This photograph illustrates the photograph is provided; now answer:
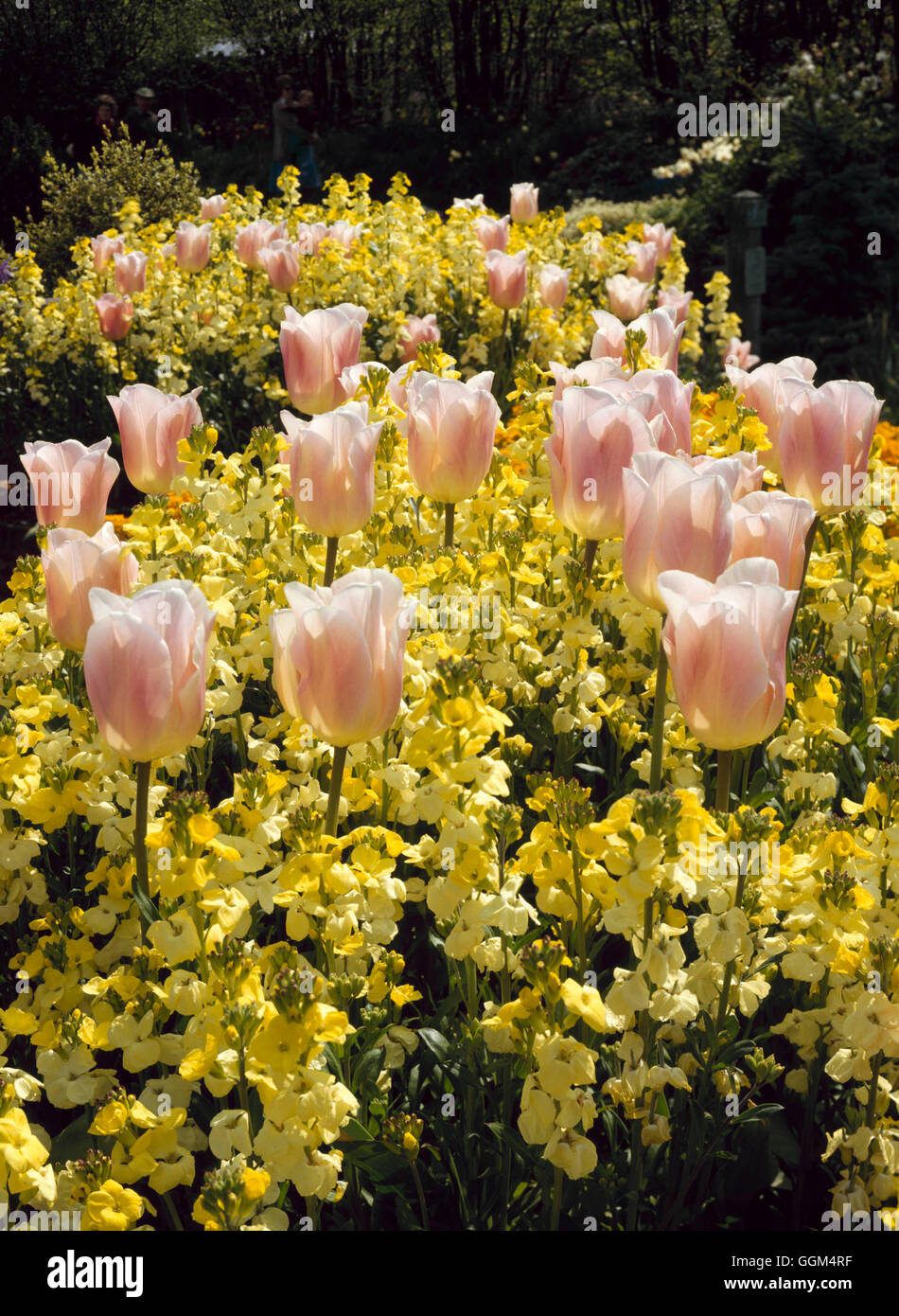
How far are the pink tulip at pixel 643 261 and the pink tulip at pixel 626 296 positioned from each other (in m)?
0.59

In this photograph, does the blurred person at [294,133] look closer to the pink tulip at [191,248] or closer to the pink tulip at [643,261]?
the pink tulip at [191,248]

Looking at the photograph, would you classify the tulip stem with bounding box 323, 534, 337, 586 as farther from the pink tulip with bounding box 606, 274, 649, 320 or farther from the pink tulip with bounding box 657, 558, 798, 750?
the pink tulip with bounding box 606, 274, 649, 320

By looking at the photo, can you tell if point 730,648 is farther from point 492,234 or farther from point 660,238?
point 660,238

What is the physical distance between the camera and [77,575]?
1.91 metres

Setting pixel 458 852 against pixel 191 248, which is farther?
pixel 191 248

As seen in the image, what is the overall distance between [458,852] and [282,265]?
3.82 m

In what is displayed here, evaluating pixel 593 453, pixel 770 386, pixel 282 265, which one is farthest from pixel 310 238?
pixel 593 453

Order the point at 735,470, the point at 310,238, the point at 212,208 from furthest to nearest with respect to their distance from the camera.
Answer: the point at 212,208, the point at 310,238, the point at 735,470

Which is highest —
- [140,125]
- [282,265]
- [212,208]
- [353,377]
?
[140,125]

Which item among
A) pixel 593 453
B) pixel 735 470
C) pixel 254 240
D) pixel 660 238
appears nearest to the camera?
pixel 735 470

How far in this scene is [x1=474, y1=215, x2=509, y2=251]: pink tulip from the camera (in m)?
5.09

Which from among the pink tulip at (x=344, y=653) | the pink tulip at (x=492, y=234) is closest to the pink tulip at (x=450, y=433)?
the pink tulip at (x=344, y=653)

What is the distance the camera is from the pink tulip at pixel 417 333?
4242 mm
